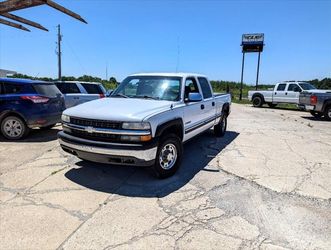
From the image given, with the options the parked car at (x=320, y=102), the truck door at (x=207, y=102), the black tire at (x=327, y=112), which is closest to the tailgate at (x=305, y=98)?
the parked car at (x=320, y=102)

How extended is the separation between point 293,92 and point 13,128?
17803mm

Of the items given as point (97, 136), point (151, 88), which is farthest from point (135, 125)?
point (151, 88)

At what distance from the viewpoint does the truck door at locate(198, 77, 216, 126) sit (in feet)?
22.8

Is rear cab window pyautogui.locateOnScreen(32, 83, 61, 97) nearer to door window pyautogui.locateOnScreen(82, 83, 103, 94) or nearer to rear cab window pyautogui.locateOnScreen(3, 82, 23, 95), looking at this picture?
rear cab window pyautogui.locateOnScreen(3, 82, 23, 95)

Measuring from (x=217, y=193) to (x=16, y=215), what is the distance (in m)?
2.81

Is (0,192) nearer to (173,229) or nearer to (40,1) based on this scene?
(173,229)

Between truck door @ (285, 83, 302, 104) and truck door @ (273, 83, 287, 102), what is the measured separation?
326 millimetres

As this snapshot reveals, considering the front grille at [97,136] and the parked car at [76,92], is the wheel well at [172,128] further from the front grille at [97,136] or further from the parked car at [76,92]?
the parked car at [76,92]

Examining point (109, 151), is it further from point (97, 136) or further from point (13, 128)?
point (13, 128)

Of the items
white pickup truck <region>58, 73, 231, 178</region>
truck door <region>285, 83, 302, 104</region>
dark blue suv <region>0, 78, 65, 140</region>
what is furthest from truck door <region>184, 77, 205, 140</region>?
truck door <region>285, 83, 302, 104</region>

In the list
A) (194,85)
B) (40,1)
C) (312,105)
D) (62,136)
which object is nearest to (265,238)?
(62,136)

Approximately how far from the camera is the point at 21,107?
24.7 ft

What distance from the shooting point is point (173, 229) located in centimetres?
336

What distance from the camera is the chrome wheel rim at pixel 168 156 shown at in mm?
4867
